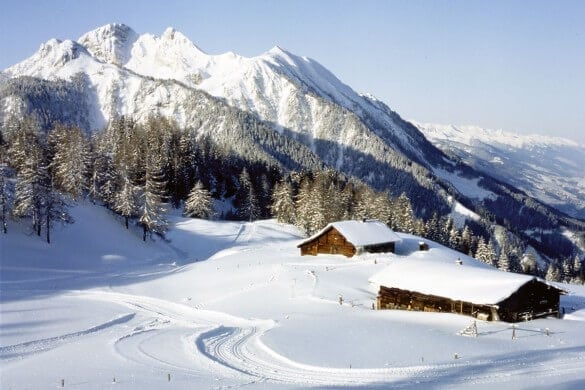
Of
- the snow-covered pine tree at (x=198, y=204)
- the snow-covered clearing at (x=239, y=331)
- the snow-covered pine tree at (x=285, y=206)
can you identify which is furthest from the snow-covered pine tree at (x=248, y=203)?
the snow-covered clearing at (x=239, y=331)

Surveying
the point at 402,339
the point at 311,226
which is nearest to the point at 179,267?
the point at 311,226

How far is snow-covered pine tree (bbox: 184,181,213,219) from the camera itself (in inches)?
3531

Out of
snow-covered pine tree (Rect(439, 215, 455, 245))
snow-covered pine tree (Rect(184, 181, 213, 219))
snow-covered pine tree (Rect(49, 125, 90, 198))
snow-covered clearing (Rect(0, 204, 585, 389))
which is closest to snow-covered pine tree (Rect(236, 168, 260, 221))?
snow-covered pine tree (Rect(184, 181, 213, 219))

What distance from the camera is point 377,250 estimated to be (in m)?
63.5

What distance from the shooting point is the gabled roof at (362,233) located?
6219cm

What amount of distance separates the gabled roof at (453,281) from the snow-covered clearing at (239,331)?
176cm

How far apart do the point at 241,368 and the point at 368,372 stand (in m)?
5.75

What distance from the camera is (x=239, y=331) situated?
31.8 m

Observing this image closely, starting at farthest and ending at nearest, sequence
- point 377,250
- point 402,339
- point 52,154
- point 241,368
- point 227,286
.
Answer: point 52,154 < point 377,250 < point 227,286 < point 402,339 < point 241,368

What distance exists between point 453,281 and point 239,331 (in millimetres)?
16520

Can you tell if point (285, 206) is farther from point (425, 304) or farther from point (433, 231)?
point (425, 304)

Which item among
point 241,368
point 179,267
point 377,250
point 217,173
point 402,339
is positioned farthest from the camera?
point 217,173

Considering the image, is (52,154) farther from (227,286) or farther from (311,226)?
(227,286)

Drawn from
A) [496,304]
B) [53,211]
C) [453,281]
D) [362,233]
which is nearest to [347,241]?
[362,233]
